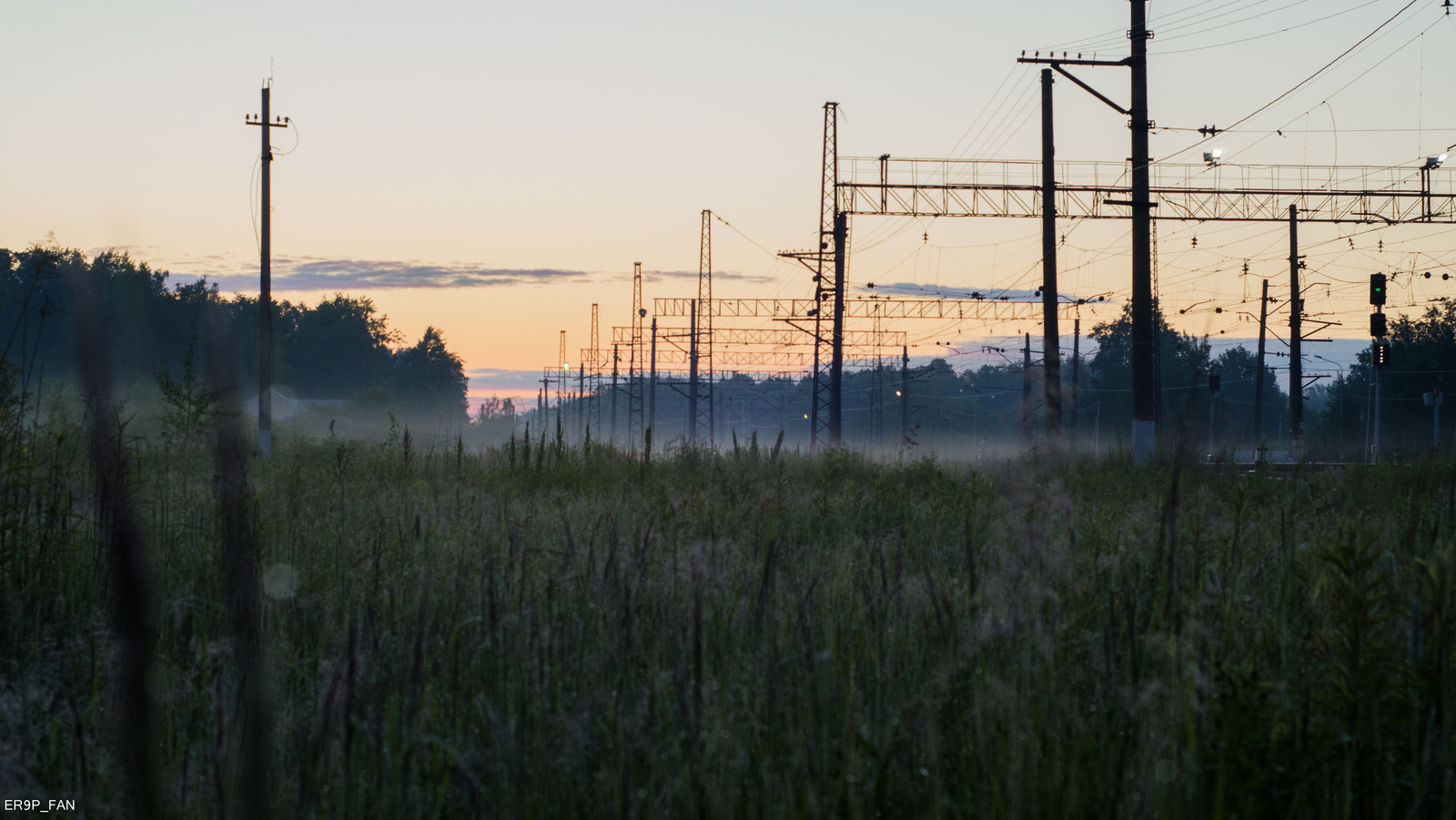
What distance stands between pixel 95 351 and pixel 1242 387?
120326 millimetres

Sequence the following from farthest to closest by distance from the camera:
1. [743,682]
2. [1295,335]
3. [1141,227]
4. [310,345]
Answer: [310,345] < [1295,335] < [1141,227] < [743,682]

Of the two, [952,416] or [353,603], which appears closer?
[353,603]

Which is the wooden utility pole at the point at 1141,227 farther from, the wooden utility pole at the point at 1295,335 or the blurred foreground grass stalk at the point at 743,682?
the wooden utility pole at the point at 1295,335

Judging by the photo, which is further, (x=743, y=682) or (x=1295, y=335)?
(x=1295, y=335)

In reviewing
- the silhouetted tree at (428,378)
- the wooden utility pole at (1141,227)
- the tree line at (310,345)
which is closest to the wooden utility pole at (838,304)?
the wooden utility pole at (1141,227)

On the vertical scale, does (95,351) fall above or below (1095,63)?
below

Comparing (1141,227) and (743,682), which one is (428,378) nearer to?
(1141,227)

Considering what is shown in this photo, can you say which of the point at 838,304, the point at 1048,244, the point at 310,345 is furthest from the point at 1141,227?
the point at 310,345

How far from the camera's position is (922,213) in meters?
28.0

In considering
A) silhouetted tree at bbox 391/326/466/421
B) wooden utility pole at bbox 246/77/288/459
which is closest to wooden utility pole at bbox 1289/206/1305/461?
wooden utility pole at bbox 246/77/288/459

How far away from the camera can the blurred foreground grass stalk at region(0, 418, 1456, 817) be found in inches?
76.3

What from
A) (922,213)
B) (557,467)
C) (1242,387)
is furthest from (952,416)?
(557,467)

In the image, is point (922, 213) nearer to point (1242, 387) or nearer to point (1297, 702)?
point (1297, 702)

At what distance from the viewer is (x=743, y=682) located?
2551 mm
